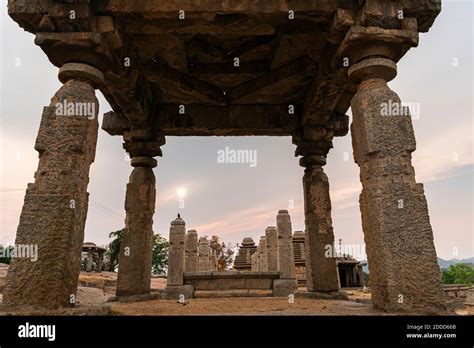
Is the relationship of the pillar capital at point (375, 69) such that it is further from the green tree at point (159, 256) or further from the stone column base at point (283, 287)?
the green tree at point (159, 256)

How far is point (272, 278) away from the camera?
10734mm

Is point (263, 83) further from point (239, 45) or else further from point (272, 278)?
point (272, 278)

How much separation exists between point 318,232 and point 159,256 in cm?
4034

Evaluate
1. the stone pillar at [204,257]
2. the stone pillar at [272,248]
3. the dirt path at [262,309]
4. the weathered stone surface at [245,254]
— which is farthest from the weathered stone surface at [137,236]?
the weathered stone surface at [245,254]

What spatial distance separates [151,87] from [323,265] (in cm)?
560

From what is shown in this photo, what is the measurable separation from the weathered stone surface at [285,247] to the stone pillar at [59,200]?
300 inches

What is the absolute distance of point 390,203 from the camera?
12.9 ft

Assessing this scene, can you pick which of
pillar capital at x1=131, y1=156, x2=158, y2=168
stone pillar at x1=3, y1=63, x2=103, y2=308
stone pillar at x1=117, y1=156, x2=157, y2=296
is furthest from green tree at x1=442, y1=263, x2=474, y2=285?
stone pillar at x1=3, y1=63, x2=103, y2=308

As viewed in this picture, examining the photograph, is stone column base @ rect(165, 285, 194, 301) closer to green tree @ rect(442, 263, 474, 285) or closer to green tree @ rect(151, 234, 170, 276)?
green tree @ rect(151, 234, 170, 276)

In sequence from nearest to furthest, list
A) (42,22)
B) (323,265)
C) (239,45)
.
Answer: (42,22) → (239,45) → (323,265)

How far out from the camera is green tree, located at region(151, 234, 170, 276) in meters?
44.1

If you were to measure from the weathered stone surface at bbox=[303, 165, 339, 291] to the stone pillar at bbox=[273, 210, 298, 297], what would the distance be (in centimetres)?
260
